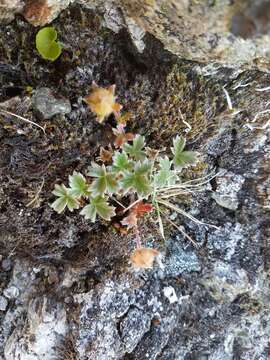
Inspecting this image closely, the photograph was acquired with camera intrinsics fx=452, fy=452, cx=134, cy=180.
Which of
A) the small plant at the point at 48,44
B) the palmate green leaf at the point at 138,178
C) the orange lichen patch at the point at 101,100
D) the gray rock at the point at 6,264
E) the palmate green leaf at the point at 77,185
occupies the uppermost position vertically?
the small plant at the point at 48,44

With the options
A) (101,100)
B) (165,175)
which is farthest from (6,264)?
(101,100)

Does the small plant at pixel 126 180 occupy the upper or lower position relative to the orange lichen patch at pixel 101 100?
lower

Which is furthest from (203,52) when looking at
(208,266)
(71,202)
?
(208,266)

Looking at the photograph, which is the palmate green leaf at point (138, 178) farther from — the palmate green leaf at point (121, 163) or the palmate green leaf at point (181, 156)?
the palmate green leaf at point (181, 156)

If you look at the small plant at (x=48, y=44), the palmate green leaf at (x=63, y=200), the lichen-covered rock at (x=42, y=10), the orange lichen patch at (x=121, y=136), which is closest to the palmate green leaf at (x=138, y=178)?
the orange lichen patch at (x=121, y=136)

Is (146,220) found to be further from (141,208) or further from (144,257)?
(144,257)

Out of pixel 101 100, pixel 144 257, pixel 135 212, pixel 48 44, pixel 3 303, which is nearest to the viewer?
pixel 101 100
